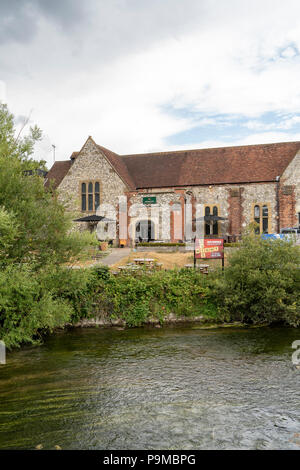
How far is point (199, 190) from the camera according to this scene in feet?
103

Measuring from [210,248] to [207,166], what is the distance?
55.2ft

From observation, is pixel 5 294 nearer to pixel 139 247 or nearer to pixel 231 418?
pixel 231 418

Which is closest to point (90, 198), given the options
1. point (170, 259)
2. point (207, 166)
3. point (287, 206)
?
point (207, 166)

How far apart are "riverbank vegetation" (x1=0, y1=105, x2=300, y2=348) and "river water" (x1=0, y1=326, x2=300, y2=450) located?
5.12 feet

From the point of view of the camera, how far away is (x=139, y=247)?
85.8 ft

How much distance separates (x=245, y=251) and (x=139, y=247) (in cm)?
1139

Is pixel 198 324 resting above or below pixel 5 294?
below

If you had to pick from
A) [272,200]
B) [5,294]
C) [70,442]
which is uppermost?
[272,200]

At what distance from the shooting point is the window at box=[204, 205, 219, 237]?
3117cm

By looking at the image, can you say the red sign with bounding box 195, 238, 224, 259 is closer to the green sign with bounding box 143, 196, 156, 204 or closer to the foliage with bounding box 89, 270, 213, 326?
the foliage with bounding box 89, 270, 213, 326

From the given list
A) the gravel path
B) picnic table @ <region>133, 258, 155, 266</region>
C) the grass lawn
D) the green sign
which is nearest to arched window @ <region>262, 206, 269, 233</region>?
the green sign

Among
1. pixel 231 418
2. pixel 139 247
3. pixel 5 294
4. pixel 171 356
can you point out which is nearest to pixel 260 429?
pixel 231 418
